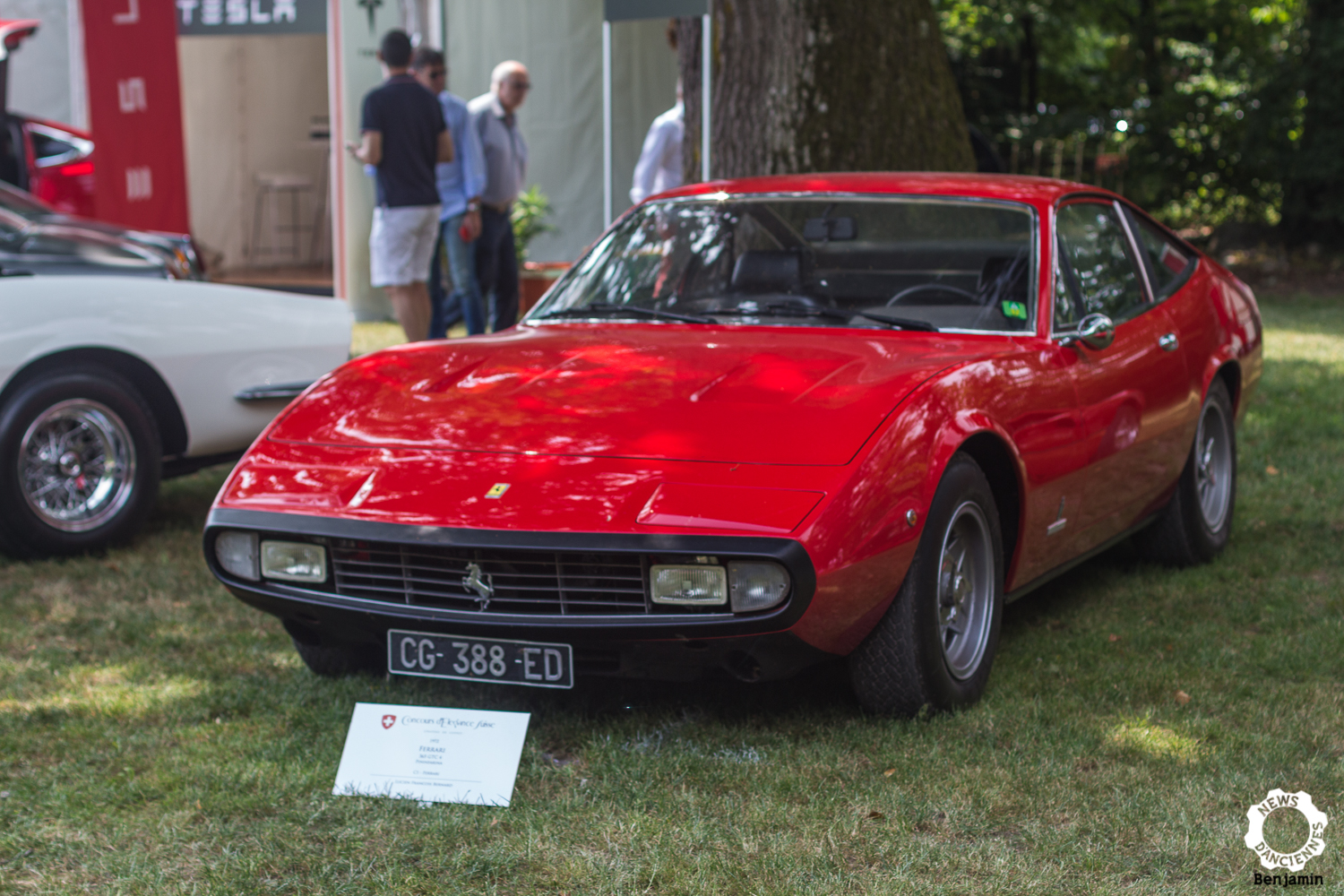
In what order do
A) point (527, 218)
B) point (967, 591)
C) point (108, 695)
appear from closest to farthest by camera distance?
point (967, 591), point (108, 695), point (527, 218)

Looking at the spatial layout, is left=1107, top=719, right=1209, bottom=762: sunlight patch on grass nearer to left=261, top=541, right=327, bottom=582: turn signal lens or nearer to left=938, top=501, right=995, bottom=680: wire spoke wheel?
left=938, top=501, right=995, bottom=680: wire spoke wheel

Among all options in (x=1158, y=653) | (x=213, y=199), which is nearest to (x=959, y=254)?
(x=1158, y=653)

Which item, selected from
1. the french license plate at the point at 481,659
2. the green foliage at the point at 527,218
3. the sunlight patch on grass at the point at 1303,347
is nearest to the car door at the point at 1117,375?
the french license plate at the point at 481,659

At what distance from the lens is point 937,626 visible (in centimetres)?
332

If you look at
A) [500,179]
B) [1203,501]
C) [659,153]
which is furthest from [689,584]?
[659,153]

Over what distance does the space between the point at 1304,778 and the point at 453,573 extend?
1851 mm

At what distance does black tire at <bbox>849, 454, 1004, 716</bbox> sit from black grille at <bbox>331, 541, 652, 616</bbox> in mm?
591

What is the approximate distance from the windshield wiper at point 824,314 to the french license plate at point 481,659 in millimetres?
1438

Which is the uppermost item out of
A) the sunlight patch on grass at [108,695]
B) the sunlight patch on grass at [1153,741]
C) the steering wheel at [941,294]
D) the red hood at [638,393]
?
the steering wheel at [941,294]

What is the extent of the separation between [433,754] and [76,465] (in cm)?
272

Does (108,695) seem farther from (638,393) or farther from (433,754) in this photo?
(638,393)

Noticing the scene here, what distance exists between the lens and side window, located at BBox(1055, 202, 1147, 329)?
4.25 meters

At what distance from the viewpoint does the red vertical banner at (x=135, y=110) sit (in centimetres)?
1144

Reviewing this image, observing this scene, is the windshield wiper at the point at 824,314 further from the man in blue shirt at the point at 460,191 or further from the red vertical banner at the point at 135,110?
the red vertical banner at the point at 135,110
